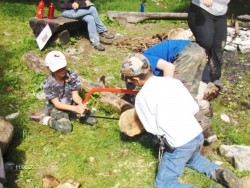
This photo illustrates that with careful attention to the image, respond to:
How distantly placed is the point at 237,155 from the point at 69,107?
7.30 ft

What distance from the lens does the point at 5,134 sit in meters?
3.97

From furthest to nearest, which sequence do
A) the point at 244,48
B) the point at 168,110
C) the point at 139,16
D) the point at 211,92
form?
the point at 139,16 < the point at 244,48 < the point at 211,92 < the point at 168,110

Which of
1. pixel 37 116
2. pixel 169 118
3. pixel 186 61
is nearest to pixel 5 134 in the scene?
pixel 37 116

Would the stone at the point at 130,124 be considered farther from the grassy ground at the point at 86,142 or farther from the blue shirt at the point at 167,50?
the blue shirt at the point at 167,50

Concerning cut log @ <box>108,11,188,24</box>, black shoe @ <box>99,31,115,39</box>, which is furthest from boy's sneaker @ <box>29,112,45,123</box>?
cut log @ <box>108,11,188,24</box>

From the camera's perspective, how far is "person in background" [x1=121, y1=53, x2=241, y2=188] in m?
3.35

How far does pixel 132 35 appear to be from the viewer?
821cm

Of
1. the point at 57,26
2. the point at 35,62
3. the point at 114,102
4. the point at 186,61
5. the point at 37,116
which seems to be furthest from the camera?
the point at 57,26

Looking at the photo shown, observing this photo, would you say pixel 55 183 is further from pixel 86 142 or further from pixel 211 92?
pixel 211 92

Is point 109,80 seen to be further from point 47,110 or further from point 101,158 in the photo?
point 101,158

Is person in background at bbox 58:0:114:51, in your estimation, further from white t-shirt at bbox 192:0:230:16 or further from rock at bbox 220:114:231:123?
rock at bbox 220:114:231:123

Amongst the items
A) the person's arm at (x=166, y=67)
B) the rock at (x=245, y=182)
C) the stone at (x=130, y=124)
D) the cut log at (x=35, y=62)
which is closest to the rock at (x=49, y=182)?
the stone at (x=130, y=124)

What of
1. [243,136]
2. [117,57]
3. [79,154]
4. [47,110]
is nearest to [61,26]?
[117,57]

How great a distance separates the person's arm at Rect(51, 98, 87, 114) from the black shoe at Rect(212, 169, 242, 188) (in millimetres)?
1853
